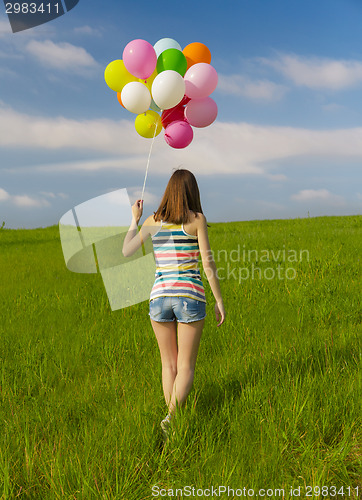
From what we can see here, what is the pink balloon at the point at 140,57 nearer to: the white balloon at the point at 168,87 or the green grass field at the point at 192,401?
the white balloon at the point at 168,87

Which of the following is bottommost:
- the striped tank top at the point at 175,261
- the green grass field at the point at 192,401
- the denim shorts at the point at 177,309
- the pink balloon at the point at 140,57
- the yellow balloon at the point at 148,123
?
the green grass field at the point at 192,401

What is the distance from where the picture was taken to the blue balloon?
484 centimetres

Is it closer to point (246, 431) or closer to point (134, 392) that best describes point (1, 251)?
point (134, 392)

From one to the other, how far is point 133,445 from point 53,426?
0.81 metres

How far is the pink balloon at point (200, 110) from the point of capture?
15.2 ft

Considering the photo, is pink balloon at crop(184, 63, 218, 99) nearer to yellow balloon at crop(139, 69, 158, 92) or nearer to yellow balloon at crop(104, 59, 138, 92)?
yellow balloon at crop(139, 69, 158, 92)

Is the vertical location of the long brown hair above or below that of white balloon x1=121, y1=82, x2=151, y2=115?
below

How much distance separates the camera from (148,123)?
16.2ft

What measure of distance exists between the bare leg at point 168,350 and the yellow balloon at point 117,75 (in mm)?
3064

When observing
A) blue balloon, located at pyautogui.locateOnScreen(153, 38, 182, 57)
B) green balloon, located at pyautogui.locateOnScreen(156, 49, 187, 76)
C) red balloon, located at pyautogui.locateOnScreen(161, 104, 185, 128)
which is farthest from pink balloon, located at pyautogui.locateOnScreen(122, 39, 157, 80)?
red balloon, located at pyautogui.locateOnScreen(161, 104, 185, 128)

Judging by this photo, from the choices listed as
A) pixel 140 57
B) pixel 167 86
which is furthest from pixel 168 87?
pixel 140 57

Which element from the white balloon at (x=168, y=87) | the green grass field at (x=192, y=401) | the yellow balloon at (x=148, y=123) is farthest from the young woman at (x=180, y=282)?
the yellow balloon at (x=148, y=123)

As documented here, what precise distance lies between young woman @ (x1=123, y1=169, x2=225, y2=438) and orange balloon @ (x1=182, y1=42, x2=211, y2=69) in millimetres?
2275

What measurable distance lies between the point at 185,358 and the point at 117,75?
3421 millimetres
